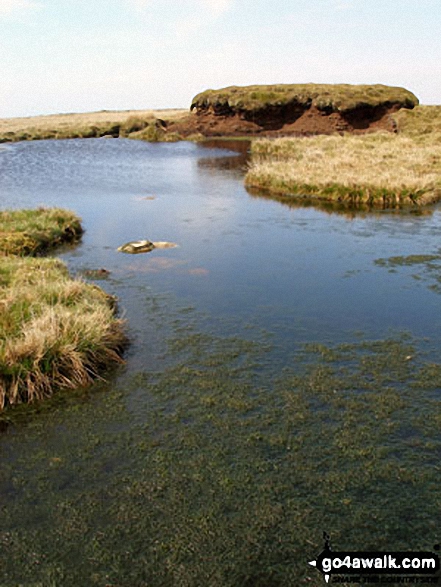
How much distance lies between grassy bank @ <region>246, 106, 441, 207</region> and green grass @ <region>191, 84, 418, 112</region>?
2461cm

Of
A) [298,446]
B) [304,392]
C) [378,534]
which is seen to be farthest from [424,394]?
[378,534]

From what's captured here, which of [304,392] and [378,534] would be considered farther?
[304,392]

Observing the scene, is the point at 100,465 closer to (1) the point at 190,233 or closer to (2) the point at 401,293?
(2) the point at 401,293

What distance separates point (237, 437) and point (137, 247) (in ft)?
38.0

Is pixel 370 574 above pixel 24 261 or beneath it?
beneath

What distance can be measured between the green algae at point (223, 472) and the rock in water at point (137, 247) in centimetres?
877

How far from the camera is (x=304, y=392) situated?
8820mm

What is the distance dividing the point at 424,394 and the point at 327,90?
7004 cm

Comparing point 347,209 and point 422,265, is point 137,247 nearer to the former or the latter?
point 422,265

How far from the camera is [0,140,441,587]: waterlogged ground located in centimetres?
572

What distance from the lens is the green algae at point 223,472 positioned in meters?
5.61

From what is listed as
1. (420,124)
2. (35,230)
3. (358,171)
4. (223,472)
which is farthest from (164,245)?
(420,124)

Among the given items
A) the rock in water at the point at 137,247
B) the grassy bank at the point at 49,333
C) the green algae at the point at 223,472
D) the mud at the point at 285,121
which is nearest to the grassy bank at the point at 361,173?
the rock in water at the point at 137,247

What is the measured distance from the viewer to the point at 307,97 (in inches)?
2773
